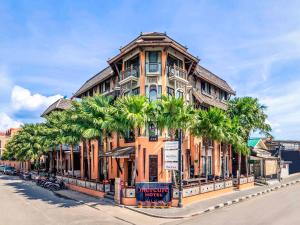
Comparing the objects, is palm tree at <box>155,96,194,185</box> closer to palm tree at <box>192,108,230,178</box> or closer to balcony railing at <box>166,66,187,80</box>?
palm tree at <box>192,108,230,178</box>

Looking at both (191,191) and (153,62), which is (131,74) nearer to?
(153,62)

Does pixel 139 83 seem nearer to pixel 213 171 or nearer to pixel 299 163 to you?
pixel 213 171

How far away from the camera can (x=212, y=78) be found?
44594mm

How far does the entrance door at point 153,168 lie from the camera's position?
2894cm

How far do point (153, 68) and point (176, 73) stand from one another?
2487 mm

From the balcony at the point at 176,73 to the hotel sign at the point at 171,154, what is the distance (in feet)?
29.3

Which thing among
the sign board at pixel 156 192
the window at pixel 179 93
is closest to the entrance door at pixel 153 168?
the sign board at pixel 156 192

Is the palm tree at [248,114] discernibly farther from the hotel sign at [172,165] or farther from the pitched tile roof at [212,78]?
the hotel sign at [172,165]

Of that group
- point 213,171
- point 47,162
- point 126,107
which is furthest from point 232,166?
point 47,162

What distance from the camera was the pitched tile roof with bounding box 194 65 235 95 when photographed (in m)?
40.0

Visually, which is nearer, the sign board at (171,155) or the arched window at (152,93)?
the sign board at (171,155)

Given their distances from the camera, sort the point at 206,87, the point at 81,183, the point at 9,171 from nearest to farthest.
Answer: the point at 81,183 → the point at 206,87 → the point at 9,171

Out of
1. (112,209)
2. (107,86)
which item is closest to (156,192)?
(112,209)

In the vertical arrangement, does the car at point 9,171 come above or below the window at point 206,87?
below
